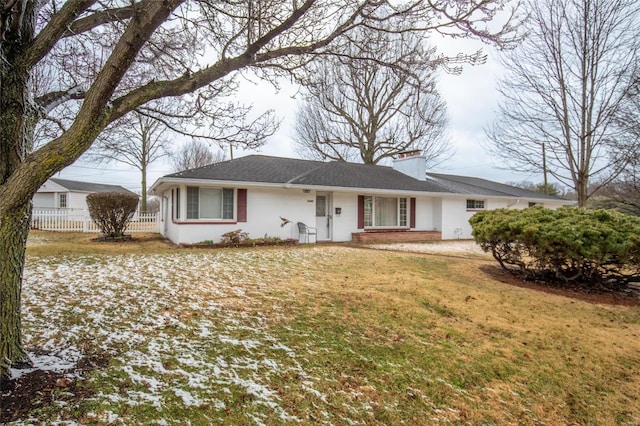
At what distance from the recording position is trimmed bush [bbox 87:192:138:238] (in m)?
12.8

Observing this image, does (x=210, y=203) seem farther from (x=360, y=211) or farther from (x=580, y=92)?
(x=580, y=92)

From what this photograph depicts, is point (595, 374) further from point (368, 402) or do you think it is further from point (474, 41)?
point (474, 41)

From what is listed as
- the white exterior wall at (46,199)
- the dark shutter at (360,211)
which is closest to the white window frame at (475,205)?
the dark shutter at (360,211)

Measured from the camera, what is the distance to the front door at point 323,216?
561 inches

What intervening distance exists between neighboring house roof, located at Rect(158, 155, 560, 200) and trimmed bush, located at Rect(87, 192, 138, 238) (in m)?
1.25

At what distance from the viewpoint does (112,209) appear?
507 inches

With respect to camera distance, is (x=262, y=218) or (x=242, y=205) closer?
(x=242, y=205)

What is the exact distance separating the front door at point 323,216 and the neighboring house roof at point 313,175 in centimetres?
83

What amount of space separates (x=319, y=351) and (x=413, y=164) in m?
16.3

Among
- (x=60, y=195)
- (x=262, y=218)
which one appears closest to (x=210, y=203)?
(x=262, y=218)

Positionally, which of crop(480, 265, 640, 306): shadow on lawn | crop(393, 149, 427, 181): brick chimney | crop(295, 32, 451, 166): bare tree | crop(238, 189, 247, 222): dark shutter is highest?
crop(295, 32, 451, 166): bare tree

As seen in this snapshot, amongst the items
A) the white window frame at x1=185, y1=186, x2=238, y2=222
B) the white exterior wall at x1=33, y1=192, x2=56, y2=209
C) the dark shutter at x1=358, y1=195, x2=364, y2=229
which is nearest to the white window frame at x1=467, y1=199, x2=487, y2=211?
the dark shutter at x1=358, y1=195, x2=364, y2=229

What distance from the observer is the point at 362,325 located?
4.56 m

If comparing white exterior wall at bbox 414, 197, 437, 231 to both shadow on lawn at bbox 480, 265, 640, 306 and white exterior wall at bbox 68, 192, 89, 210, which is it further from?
white exterior wall at bbox 68, 192, 89, 210
